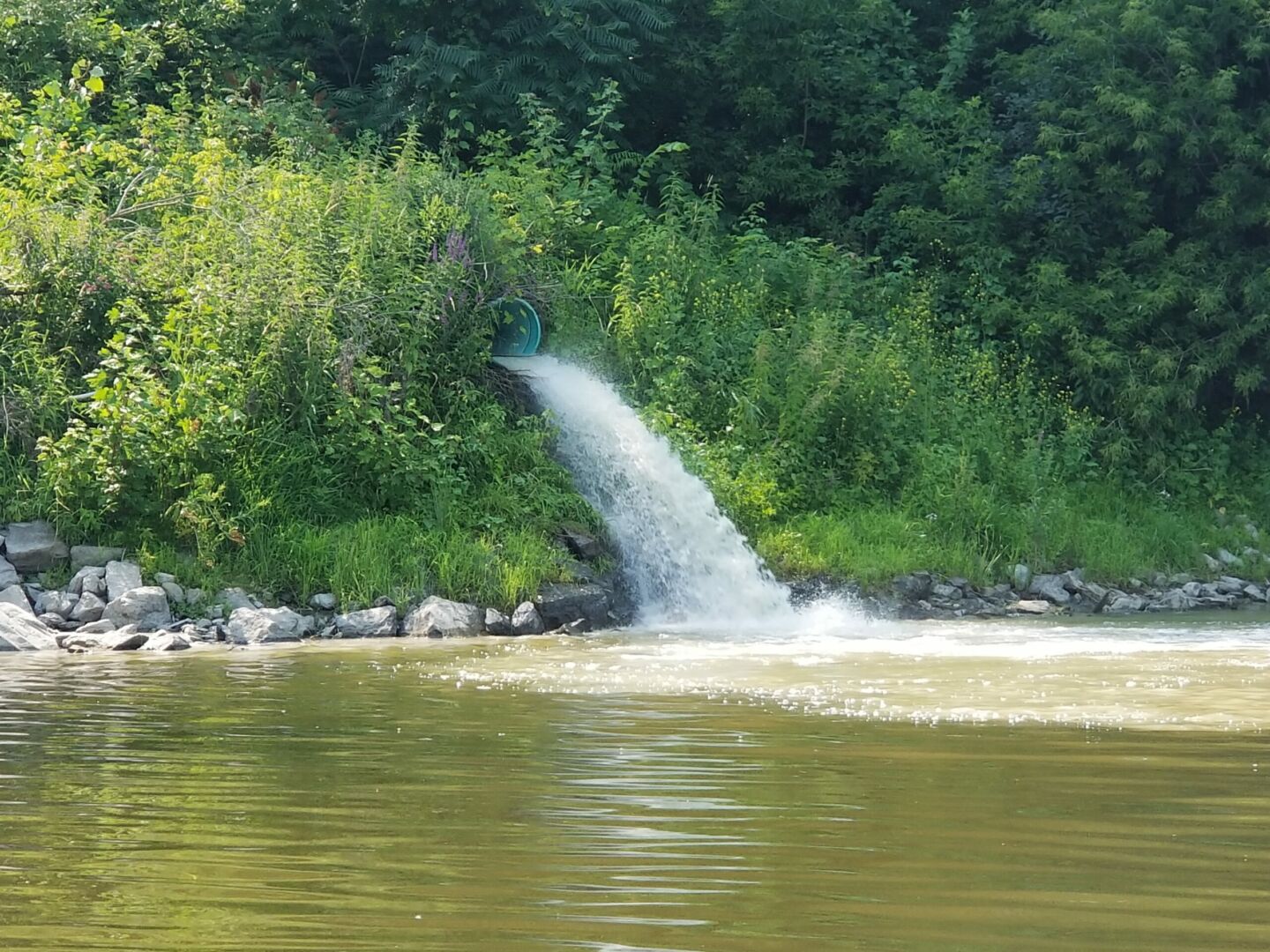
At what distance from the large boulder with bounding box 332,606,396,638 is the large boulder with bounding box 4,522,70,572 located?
2277 millimetres

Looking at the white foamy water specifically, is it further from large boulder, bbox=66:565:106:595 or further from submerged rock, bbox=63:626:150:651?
large boulder, bbox=66:565:106:595

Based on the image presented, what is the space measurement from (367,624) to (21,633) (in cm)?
244

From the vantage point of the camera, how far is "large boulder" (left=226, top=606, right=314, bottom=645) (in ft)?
38.5

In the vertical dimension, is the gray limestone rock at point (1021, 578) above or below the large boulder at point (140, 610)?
below

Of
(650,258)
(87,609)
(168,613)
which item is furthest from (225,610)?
(650,258)

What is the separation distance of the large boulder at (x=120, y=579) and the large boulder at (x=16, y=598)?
0.57 meters

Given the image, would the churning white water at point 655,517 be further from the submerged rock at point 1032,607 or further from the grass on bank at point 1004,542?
the submerged rock at point 1032,607

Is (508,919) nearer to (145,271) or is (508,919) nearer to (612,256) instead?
(145,271)

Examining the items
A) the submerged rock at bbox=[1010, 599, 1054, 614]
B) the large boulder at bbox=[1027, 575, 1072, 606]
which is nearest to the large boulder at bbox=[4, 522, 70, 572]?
the submerged rock at bbox=[1010, 599, 1054, 614]

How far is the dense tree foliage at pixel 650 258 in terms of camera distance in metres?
13.9

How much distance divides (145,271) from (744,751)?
9813 mm

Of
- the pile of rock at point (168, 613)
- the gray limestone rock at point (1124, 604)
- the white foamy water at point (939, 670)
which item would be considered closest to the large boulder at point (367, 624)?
the pile of rock at point (168, 613)

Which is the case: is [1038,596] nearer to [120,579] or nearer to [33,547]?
[120,579]

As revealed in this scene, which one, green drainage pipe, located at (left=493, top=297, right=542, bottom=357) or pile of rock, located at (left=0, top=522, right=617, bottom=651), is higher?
green drainage pipe, located at (left=493, top=297, right=542, bottom=357)
